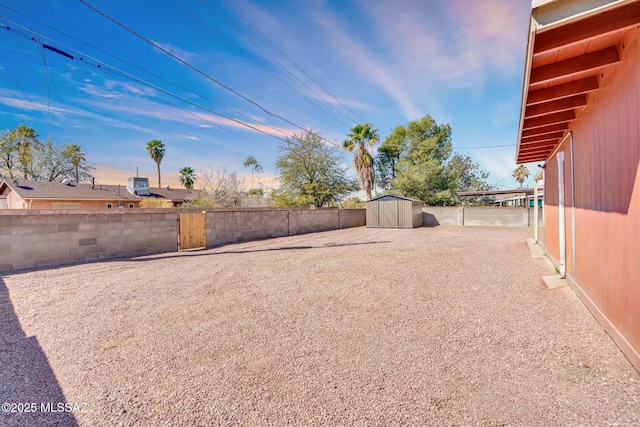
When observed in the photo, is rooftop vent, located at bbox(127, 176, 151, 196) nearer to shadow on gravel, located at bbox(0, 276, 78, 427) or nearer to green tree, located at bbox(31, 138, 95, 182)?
green tree, located at bbox(31, 138, 95, 182)

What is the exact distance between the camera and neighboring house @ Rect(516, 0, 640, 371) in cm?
204

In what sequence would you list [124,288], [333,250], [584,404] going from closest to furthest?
1. [584,404]
2. [124,288]
3. [333,250]

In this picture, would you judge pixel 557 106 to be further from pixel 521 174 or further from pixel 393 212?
pixel 521 174

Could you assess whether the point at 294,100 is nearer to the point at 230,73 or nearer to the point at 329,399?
the point at 230,73

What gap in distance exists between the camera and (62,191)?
19.6 metres

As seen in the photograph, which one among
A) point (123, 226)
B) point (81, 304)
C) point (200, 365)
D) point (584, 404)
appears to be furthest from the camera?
point (123, 226)

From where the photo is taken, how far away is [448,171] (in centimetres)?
2361

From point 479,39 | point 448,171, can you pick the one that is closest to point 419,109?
point 448,171

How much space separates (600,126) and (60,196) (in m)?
25.9

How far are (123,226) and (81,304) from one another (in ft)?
14.6

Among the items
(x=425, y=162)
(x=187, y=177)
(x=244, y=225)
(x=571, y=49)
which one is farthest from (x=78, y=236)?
(x=187, y=177)

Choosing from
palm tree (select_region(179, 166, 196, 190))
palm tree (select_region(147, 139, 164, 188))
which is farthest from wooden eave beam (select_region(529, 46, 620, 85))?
palm tree (select_region(147, 139, 164, 188))

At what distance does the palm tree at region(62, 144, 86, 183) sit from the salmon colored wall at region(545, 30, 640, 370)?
1310 inches

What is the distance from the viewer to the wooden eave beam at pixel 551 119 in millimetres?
4293
